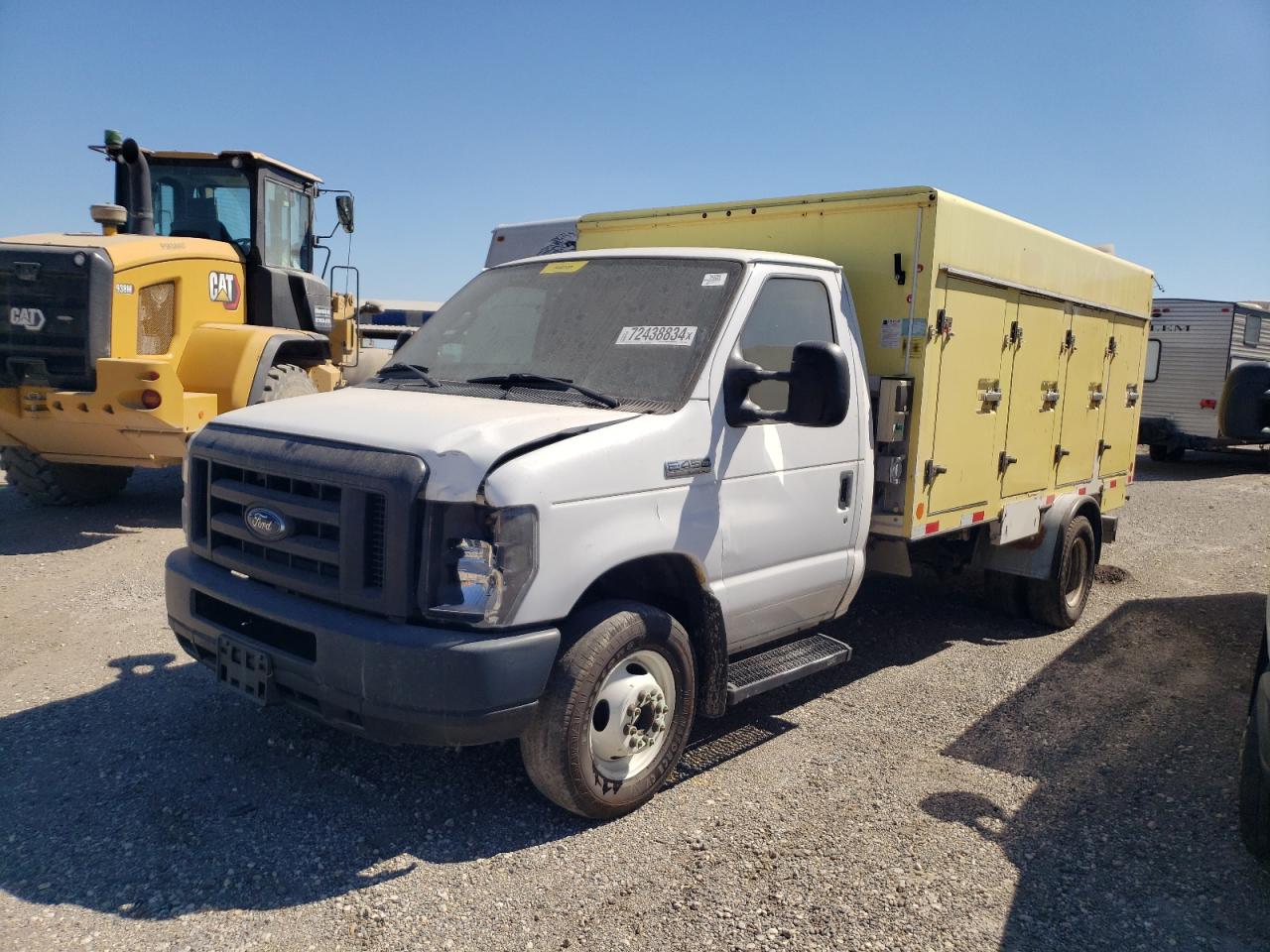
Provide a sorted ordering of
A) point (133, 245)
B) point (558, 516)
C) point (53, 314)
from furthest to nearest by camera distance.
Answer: point (133, 245)
point (53, 314)
point (558, 516)

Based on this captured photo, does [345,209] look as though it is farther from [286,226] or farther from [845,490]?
[845,490]

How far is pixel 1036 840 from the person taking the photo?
389cm

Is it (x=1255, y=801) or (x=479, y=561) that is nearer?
(x=479, y=561)

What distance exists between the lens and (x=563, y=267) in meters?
4.88

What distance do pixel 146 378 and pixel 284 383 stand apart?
1449mm

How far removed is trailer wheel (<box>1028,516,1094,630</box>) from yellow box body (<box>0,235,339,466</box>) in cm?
670

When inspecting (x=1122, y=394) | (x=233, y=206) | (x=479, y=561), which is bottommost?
(x=479, y=561)

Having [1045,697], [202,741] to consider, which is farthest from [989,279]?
[202,741]

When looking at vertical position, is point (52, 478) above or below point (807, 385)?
below

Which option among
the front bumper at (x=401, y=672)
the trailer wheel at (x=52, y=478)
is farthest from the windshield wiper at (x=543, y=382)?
the trailer wheel at (x=52, y=478)

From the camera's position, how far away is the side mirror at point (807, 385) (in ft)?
12.8

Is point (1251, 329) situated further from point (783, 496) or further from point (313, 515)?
point (313, 515)

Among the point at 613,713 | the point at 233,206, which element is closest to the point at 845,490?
the point at 613,713

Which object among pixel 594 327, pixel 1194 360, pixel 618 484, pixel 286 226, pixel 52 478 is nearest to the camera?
pixel 618 484
